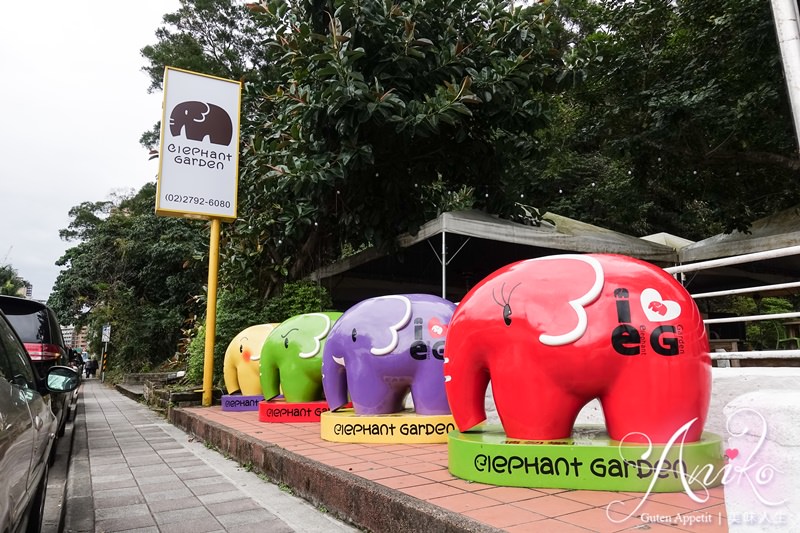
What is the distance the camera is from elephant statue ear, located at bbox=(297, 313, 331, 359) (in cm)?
645

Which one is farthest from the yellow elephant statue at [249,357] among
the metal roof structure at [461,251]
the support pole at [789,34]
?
the support pole at [789,34]

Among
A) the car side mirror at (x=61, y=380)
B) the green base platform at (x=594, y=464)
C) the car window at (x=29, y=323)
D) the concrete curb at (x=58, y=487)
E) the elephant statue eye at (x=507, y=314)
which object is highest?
the car window at (x=29, y=323)

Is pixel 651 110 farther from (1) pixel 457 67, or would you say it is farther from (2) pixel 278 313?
(2) pixel 278 313

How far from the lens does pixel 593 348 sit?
3.23m

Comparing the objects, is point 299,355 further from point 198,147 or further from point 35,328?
point 198,147

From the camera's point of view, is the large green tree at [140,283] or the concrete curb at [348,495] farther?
the large green tree at [140,283]

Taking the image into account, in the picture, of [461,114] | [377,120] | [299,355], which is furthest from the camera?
[461,114]

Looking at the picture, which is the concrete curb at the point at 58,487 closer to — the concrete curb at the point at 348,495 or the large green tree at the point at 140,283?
the concrete curb at the point at 348,495

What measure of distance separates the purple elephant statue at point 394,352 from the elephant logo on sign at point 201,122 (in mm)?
5258

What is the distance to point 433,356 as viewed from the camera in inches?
199

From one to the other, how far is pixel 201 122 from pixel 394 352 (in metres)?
6.11

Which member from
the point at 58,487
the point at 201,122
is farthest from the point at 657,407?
the point at 201,122

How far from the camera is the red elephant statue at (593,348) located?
3.17 metres

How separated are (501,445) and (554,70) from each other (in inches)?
335
